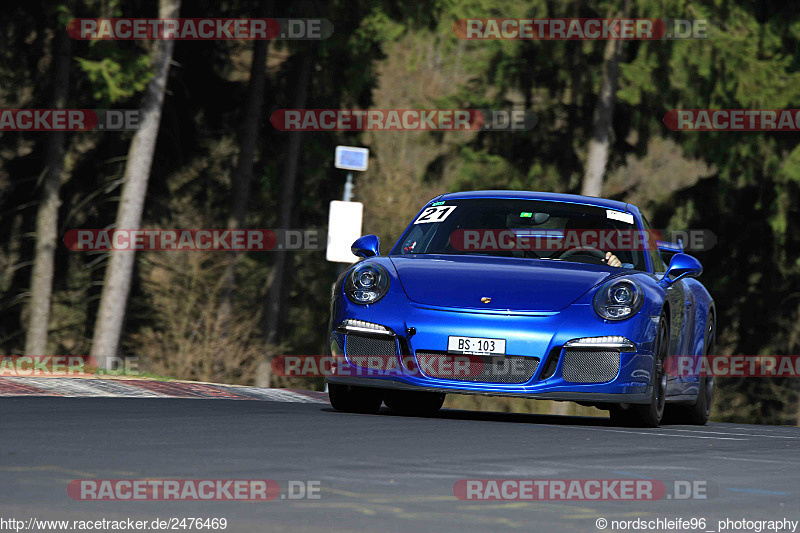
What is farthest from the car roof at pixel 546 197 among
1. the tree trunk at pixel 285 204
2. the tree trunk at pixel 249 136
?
the tree trunk at pixel 285 204

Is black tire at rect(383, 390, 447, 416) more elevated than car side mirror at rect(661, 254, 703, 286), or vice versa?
car side mirror at rect(661, 254, 703, 286)

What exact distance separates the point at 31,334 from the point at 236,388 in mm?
16888

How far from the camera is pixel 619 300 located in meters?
9.59

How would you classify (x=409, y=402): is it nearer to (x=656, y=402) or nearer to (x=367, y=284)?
(x=367, y=284)

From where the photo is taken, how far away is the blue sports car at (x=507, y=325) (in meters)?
9.32

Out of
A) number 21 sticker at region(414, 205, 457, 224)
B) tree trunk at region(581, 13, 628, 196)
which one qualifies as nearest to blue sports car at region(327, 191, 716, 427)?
number 21 sticker at region(414, 205, 457, 224)

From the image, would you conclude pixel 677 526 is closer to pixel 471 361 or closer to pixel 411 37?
pixel 471 361

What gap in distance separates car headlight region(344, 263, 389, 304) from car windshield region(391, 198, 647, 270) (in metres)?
1.01

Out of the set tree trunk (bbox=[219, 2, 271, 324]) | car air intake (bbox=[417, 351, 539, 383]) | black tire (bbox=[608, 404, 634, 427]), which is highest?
tree trunk (bbox=[219, 2, 271, 324])

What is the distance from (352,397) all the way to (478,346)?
1267 millimetres

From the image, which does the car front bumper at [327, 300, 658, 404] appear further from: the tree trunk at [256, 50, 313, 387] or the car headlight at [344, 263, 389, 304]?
the tree trunk at [256, 50, 313, 387]

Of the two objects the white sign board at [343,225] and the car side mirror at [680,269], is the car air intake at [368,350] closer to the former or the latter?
the car side mirror at [680,269]

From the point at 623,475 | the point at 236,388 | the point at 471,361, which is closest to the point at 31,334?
the point at 236,388

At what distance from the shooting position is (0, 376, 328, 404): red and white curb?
10742 mm
